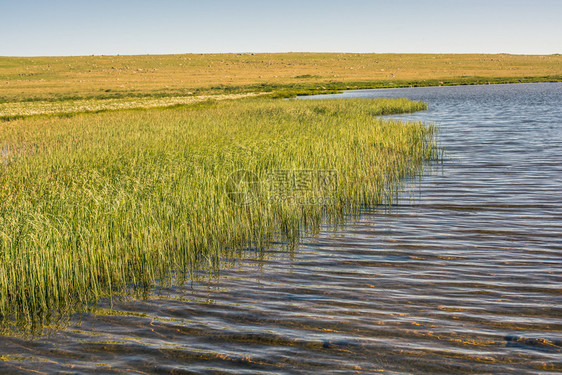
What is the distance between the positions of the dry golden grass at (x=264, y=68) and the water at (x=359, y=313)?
107 meters

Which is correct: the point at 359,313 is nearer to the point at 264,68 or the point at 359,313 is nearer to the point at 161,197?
the point at 161,197

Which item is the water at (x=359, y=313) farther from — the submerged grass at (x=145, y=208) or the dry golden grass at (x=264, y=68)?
the dry golden grass at (x=264, y=68)

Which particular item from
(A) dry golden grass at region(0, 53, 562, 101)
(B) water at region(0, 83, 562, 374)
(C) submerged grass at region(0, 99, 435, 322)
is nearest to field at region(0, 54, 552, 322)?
(C) submerged grass at region(0, 99, 435, 322)

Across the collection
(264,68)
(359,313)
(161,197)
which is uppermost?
(264,68)

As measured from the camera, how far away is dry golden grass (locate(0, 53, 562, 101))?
121450 mm

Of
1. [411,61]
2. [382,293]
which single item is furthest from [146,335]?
[411,61]

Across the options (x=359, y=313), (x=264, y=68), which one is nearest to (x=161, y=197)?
(x=359, y=313)

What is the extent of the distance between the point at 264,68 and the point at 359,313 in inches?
5711

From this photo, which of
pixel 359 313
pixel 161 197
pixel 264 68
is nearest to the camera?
pixel 359 313

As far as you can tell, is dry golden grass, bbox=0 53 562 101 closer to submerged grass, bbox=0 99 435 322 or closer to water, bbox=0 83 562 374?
submerged grass, bbox=0 99 435 322

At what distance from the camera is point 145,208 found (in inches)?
317

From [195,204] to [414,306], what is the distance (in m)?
4.07

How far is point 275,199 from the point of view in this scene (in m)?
10.2

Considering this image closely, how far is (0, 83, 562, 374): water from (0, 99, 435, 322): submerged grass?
61 centimetres
